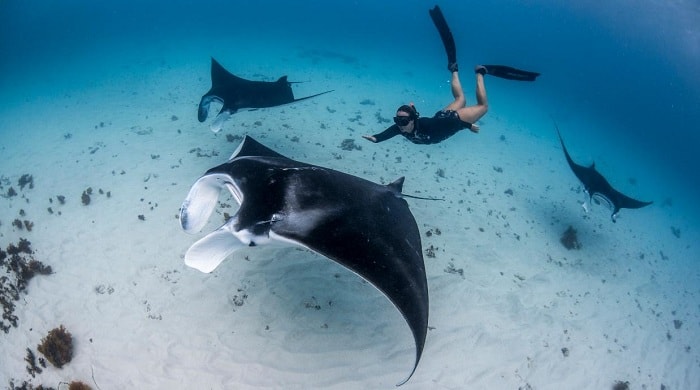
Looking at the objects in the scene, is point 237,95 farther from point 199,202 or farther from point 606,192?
point 606,192

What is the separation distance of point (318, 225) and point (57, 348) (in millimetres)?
5142

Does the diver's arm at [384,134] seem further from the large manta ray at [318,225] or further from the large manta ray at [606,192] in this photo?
the large manta ray at [606,192]

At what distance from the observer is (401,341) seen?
551 cm

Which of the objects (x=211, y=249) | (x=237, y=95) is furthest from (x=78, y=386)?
(x=237, y=95)

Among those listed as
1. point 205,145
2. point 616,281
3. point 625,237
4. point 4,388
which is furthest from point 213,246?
point 625,237

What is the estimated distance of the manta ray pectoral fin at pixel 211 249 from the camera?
3018 millimetres

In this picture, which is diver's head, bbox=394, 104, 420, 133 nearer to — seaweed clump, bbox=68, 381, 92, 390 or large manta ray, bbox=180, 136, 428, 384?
large manta ray, bbox=180, 136, 428, 384

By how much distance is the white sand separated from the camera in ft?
17.2

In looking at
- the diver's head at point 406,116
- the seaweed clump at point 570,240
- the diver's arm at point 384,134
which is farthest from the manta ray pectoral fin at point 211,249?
Answer: the seaweed clump at point 570,240

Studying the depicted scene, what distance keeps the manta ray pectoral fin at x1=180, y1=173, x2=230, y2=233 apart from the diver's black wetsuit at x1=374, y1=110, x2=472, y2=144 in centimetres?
440

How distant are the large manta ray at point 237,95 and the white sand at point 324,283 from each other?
188cm

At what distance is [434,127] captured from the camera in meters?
7.18

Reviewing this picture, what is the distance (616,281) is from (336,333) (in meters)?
8.92

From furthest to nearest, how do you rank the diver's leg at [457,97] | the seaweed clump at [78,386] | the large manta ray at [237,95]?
the large manta ray at [237,95] < the diver's leg at [457,97] < the seaweed clump at [78,386]
